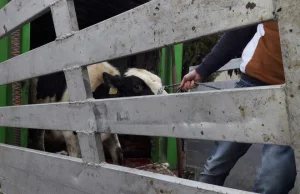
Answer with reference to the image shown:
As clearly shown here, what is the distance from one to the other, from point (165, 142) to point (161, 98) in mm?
3828

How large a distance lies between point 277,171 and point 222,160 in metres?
0.58

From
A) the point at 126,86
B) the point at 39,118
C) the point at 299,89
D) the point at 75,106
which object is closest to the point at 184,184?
the point at 299,89

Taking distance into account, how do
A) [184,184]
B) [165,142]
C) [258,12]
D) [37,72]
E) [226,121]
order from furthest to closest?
[165,142] < [37,72] < [184,184] < [226,121] < [258,12]

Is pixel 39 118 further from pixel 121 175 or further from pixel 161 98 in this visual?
pixel 161 98

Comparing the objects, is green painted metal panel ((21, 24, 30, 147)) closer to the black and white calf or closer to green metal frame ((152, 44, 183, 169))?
the black and white calf

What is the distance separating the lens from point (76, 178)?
251 centimetres

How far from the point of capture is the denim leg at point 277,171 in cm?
213

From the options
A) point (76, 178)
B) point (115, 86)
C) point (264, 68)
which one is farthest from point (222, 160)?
point (115, 86)

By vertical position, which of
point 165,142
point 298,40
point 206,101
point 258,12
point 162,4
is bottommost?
point 165,142

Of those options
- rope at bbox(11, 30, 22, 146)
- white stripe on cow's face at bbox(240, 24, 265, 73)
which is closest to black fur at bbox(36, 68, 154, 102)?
rope at bbox(11, 30, 22, 146)

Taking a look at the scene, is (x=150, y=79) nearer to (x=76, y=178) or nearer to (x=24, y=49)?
(x=24, y=49)

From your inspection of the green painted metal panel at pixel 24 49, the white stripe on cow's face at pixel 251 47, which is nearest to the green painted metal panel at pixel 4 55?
the green painted metal panel at pixel 24 49

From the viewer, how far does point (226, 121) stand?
5.01ft

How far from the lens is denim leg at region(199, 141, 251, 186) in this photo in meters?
2.64
